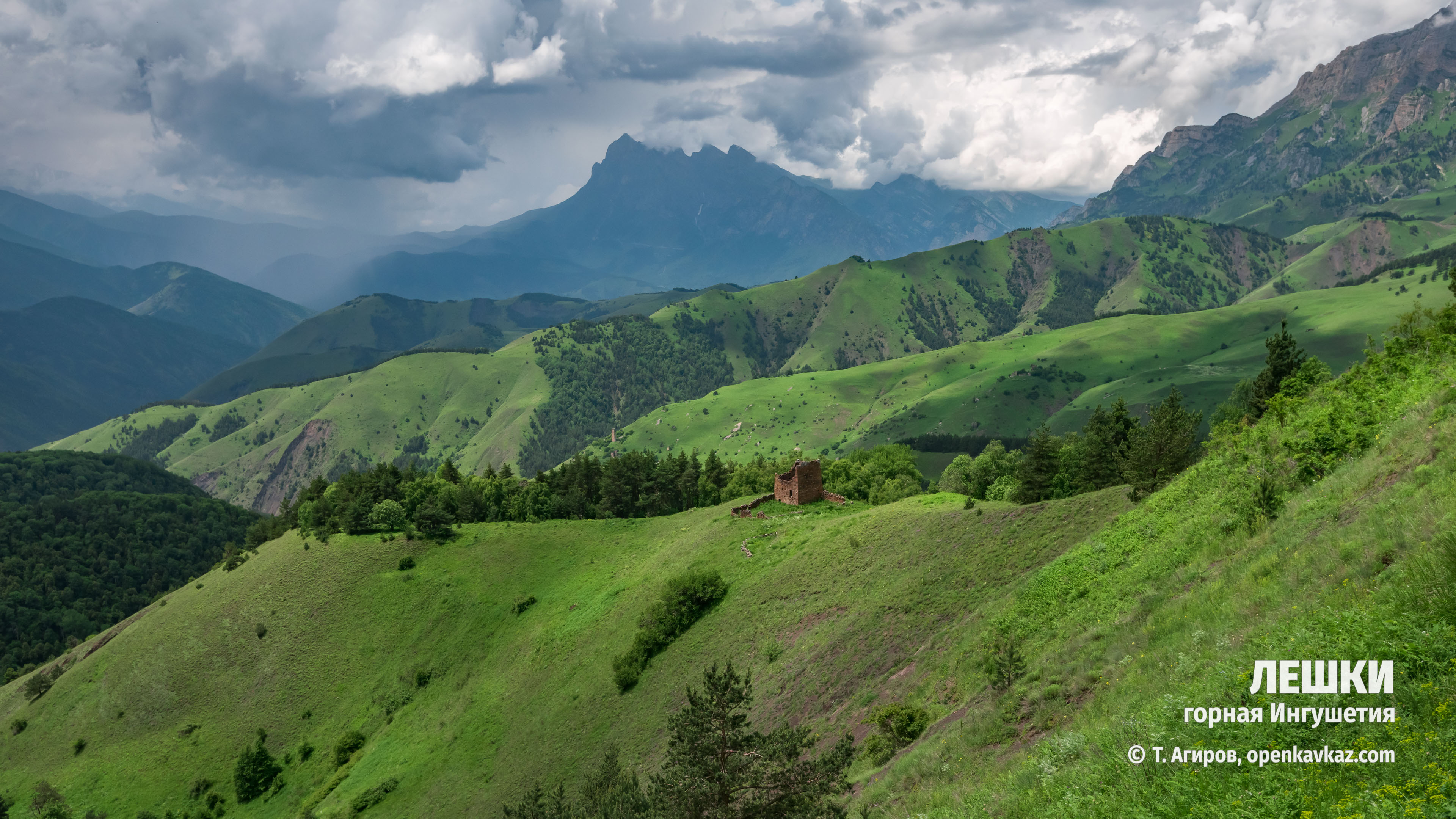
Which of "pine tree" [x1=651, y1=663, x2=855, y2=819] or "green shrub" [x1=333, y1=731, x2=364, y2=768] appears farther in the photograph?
"green shrub" [x1=333, y1=731, x2=364, y2=768]

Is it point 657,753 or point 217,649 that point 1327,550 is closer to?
point 657,753

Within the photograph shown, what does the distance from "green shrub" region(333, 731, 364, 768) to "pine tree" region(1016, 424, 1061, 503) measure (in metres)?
78.3

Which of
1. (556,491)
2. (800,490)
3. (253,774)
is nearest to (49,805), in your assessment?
(253,774)

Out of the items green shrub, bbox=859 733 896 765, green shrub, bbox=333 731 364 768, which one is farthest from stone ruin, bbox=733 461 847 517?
green shrub, bbox=859 733 896 765

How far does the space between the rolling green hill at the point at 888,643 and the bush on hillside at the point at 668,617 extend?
129 centimetres

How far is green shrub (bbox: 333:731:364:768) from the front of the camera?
2921 inches

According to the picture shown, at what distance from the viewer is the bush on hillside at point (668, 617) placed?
60.8m

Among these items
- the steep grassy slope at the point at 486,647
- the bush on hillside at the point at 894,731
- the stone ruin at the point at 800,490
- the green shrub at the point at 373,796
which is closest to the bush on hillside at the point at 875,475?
the stone ruin at the point at 800,490

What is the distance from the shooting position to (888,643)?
42.9 meters

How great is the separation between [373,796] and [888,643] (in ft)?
165

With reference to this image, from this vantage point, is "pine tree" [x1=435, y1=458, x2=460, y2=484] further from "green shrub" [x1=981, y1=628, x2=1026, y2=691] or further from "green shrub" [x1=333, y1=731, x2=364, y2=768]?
"green shrub" [x1=981, y1=628, x2=1026, y2=691]

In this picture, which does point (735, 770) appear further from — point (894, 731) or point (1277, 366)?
point (1277, 366)

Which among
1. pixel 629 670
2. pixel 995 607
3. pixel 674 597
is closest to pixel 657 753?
pixel 629 670

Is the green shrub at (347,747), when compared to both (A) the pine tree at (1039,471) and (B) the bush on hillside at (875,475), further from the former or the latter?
(A) the pine tree at (1039,471)
